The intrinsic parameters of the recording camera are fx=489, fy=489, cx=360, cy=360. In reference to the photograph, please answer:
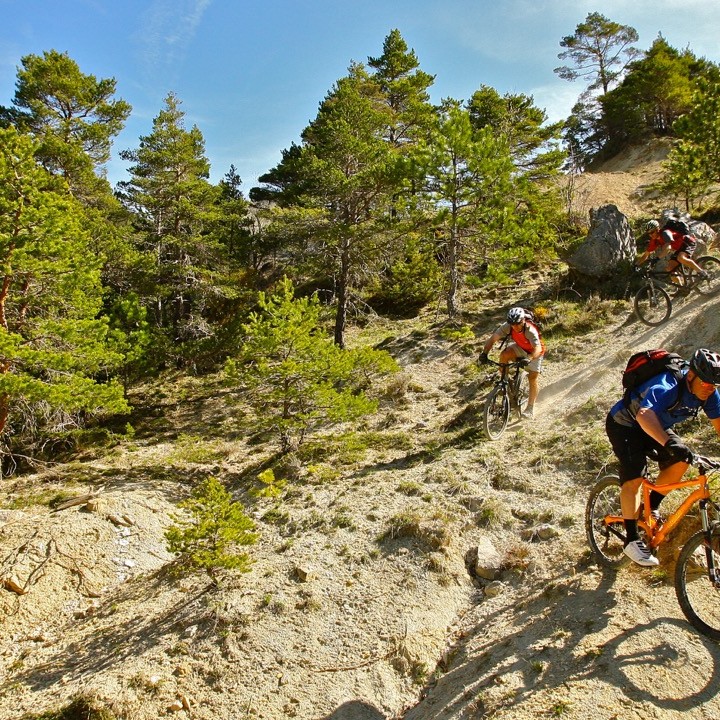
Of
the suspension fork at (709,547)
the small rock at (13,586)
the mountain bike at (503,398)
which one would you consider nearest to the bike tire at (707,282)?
the mountain bike at (503,398)

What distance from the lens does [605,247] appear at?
17016 mm

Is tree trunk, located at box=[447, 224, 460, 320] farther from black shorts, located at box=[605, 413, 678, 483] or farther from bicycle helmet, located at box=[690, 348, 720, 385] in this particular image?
bicycle helmet, located at box=[690, 348, 720, 385]

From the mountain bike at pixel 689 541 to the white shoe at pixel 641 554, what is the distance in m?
0.16

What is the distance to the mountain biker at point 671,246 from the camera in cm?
1159

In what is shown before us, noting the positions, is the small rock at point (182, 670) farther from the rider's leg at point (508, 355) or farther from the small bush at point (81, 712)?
the rider's leg at point (508, 355)

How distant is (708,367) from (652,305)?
9.87 meters

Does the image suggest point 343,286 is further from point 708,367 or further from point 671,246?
point 708,367

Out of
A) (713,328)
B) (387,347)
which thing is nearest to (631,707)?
(713,328)

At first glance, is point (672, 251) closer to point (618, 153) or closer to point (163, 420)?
point (163, 420)

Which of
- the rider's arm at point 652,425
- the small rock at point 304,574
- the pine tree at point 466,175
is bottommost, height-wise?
the small rock at point 304,574

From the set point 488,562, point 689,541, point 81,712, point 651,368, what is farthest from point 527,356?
point 81,712

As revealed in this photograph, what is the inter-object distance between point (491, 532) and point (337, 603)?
2485 mm

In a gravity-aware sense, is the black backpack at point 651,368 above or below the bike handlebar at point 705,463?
above

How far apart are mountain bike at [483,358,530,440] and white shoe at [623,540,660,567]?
5313mm
